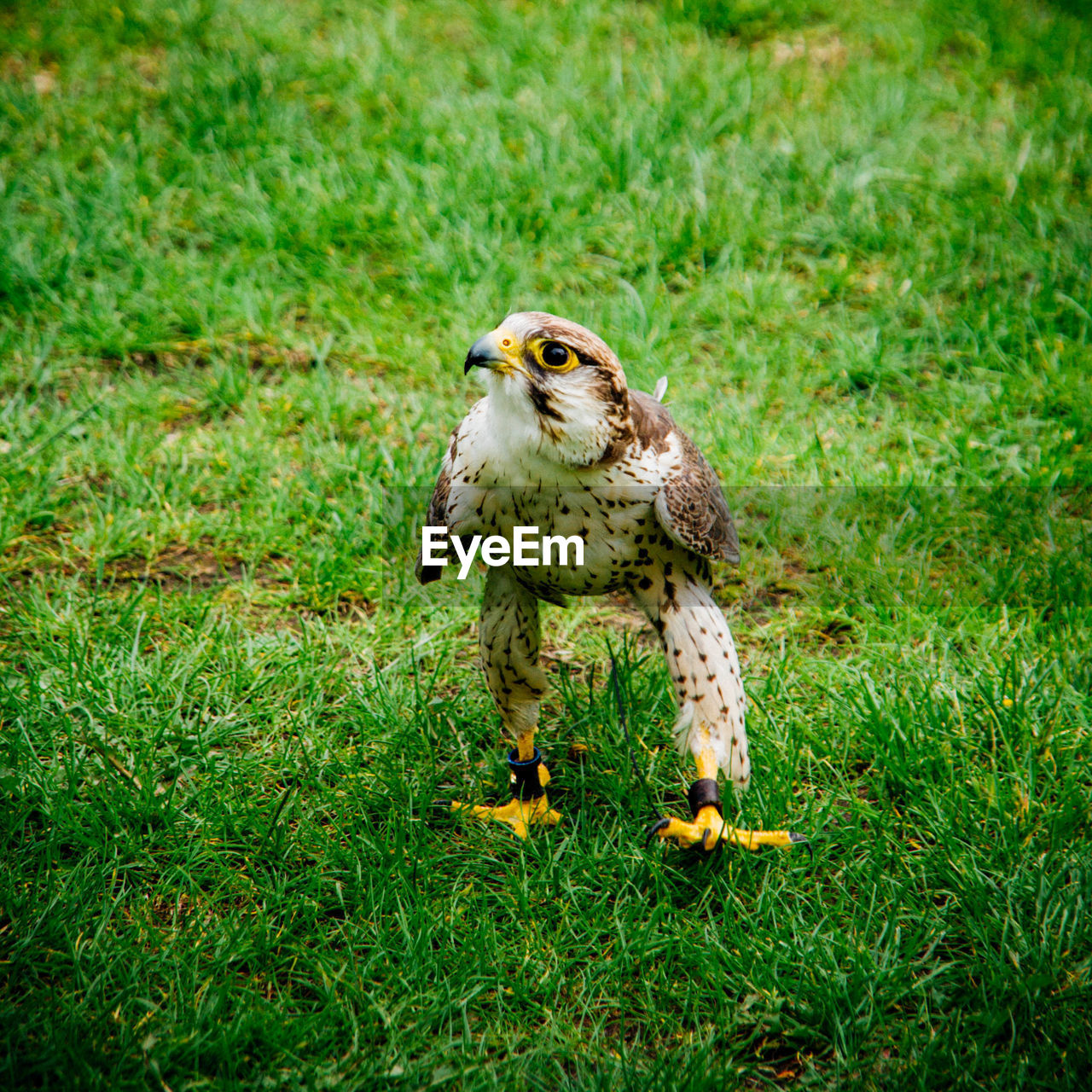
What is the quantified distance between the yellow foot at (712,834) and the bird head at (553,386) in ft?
3.24

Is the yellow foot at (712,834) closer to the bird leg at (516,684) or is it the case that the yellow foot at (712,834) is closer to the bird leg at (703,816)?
the bird leg at (703,816)

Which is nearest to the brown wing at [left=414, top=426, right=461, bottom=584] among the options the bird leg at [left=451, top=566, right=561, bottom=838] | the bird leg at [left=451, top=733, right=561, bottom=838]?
the bird leg at [left=451, top=566, right=561, bottom=838]

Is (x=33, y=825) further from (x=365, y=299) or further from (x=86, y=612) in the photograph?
(x=365, y=299)

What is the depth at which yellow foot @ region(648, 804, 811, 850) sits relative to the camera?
8.84 feet

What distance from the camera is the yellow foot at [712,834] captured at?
8.84 ft

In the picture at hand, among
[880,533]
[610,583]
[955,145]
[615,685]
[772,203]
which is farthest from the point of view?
[955,145]

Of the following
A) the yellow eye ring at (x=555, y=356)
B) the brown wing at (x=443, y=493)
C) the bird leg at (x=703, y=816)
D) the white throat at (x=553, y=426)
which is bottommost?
the bird leg at (x=703, y=816)

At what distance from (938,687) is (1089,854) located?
68cm

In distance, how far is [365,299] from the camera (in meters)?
4.93

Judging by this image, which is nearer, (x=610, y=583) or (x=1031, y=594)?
(x=610, y=583)

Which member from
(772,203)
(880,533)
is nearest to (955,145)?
(772,203)

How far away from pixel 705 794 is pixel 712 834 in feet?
0.34

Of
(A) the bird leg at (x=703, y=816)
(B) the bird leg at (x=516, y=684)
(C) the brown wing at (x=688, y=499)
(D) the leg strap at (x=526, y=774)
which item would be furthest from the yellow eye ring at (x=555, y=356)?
(D) the leg strap at (x=526, y=774)

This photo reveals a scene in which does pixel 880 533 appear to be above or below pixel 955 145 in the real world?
below
